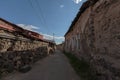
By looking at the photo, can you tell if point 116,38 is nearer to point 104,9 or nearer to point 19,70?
point 104,9

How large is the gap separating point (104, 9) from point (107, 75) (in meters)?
2.30

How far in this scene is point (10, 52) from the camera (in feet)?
25.2

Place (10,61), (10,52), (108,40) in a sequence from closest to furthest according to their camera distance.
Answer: (108,40)
(10,61)
(10,52)

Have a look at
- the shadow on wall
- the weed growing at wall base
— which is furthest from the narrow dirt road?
the shadow on wall

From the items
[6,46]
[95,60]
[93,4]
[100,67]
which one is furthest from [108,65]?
[6,46]

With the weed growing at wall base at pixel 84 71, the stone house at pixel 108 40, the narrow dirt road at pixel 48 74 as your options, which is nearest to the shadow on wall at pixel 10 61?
the narrow dirt road at pixel 48 74

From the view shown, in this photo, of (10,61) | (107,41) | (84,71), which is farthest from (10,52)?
(107,41)

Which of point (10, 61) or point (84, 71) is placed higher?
point (10, 61)

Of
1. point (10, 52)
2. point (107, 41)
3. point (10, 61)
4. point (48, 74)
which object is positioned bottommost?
point (48, 74)

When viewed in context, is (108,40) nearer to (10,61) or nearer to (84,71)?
(84,71)

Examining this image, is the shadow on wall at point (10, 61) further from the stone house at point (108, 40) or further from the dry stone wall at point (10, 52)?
the stone house at point (108, 40)

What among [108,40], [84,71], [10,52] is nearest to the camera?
[108,40]

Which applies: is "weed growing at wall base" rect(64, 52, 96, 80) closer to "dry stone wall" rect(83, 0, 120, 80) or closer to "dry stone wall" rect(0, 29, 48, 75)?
"dry stone wall" rect(83, 0, 120, 80)

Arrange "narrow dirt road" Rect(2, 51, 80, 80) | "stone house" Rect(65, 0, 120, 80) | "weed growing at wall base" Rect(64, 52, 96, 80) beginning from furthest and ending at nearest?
"narrow dirt road" Rect(2, 51, 80, 80) → "weed growing at wall base" Rect(64, 52, 96, 80) → "stone house" Rect(65, 0, 120, 80)
